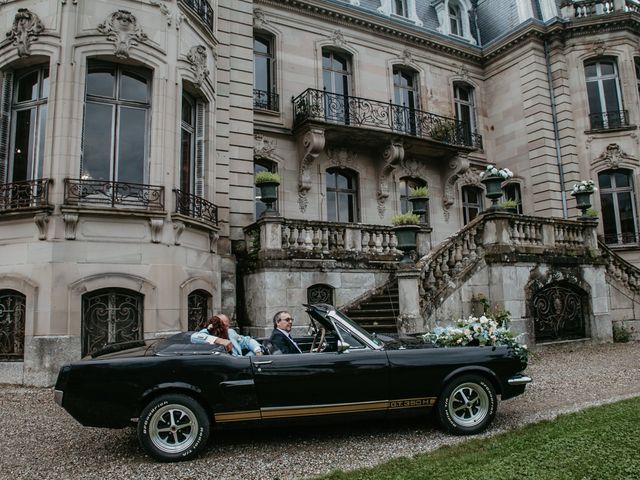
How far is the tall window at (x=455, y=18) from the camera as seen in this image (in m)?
21.8

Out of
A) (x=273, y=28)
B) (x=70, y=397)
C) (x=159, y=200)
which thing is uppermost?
(x=273, y=28)

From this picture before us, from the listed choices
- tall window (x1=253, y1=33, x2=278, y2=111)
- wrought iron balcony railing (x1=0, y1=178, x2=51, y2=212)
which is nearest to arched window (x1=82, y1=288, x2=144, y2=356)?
wrought iron balcony railing (x1=0, y1=178, x2=51, y2=212)

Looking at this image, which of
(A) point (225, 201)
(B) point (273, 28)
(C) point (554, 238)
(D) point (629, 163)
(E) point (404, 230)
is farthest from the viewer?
(D) point (629, 163)

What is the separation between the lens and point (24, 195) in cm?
1021

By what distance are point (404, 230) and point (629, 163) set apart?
12.3 metres

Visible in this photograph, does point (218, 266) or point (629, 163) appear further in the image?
point (629, 163)

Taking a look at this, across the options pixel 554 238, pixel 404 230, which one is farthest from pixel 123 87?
pixel 554 238

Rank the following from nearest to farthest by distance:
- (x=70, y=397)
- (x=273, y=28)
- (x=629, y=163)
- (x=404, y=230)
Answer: (x=70, y=397) < (x=404, y=230) < (x=273, y=28) < (x=629, y=163)

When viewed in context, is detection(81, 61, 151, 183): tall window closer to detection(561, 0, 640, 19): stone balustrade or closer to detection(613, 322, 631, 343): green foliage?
detection(613, 322, 631, 343): green foliage

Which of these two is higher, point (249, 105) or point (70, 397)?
point (249, 105)

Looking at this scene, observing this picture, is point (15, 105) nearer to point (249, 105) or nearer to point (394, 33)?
point (249, 105)

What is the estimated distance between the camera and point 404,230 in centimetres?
1165

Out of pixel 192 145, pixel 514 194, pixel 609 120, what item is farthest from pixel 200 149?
pixel 609 120

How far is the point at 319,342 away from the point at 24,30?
931cm
